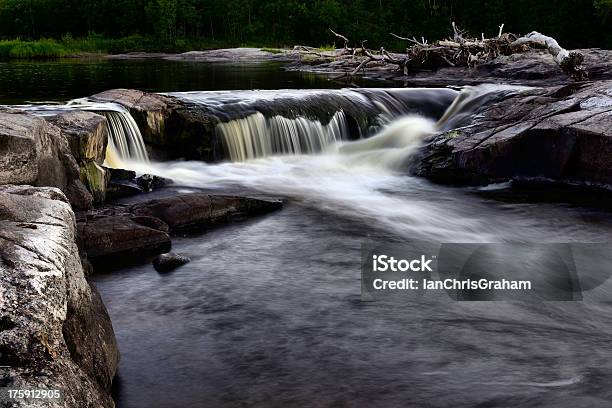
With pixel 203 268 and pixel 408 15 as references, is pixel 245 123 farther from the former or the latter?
pixel 408 15

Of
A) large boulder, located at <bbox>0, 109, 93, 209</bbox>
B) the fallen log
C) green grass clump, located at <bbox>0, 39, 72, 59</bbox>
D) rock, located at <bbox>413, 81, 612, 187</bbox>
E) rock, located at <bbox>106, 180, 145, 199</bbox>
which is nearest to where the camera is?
large boulder, located at <bbox>0, 109, 93, 209</bbox>

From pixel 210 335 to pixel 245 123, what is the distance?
31.3 ft

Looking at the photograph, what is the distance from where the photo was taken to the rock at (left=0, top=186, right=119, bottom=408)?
10.6 ft

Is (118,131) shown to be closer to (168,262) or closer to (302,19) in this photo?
(168,262)

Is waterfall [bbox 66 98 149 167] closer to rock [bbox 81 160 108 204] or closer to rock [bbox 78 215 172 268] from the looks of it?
rock [bbox 81 160 108 204]

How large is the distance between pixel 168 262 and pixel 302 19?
66.1 metres

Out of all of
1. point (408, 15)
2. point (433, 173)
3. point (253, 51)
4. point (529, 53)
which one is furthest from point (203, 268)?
point (408, 15)

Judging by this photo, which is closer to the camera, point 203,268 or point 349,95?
point 203,268

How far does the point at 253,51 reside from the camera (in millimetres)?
58781

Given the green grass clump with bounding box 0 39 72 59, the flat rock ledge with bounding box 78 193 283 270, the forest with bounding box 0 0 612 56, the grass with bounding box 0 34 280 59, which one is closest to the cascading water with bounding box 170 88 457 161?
the flat rock ledge with bounding box 78 193 283 270

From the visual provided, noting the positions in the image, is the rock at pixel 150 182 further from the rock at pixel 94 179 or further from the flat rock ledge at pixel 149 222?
the flat rock ledge at pixel 149 222

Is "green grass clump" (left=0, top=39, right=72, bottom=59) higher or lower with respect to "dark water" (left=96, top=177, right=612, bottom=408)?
higher

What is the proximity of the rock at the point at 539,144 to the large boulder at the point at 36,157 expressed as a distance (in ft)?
24.2
